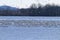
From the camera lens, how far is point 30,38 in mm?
9000

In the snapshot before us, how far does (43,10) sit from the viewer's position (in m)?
27.0

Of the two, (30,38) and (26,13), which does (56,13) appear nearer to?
(26,13)

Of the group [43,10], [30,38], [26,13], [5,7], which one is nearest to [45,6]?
[43,10]

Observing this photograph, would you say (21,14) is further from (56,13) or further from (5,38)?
(5,38)

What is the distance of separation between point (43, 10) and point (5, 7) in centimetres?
407

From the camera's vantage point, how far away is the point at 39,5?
26422mm

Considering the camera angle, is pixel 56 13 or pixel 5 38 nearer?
pixel 5 38

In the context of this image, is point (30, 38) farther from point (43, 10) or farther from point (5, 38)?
point (43, 10)

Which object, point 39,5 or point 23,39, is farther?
point 39,5

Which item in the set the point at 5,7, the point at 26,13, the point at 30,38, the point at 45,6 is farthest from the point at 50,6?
the point at 30,38

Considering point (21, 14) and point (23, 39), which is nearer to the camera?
point (23, 39)

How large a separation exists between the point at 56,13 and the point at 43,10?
180cm

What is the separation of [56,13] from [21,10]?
140 inches

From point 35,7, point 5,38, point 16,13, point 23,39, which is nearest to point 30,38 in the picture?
point 23,39
